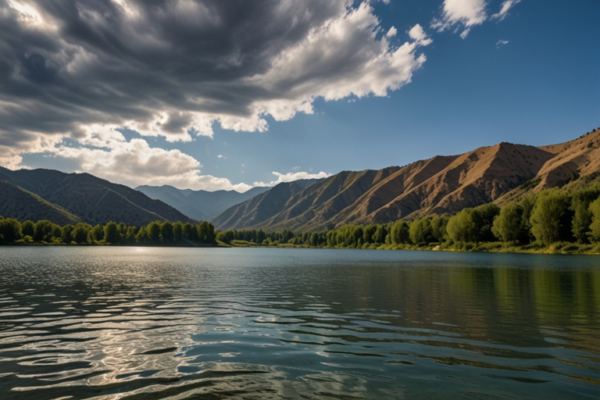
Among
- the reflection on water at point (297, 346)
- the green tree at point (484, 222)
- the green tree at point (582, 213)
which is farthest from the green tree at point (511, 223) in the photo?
the reflection on water at point (297, 346)

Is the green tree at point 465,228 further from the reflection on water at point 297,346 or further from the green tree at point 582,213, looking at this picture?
the reflection on water at point 297,346

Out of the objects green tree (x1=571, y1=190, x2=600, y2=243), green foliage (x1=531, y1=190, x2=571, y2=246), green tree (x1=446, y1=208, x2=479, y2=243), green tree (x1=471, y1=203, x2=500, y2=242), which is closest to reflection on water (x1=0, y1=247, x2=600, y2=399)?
green tree (x1=571, y1=190, x2=600, y2=243)

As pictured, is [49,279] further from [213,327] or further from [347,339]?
[347,339]

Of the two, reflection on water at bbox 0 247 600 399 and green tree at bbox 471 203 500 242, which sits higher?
green tree at bbox 471 203 500 242

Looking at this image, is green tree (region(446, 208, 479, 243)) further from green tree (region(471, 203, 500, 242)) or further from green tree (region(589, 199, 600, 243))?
green tree (region(589, 199, 600, 243))

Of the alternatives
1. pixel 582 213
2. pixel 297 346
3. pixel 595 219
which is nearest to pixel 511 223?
pixel 582 213

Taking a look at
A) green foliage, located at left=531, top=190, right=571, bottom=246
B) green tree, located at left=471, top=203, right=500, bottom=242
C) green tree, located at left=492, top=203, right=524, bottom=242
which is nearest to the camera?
green foliage, located at left=531, top=190, right=571, bottom=246

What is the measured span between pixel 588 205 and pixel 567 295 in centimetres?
13648

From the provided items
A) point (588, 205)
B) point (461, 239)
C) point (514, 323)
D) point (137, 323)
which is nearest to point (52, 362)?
point (137, 323)

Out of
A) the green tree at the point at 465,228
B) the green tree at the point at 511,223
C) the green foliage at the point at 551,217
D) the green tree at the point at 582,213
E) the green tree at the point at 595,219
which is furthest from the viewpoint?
the green tree at the point at 465,228

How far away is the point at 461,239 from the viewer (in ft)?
649

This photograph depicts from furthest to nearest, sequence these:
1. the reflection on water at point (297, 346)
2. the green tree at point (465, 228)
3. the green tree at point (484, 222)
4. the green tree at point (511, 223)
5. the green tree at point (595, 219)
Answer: the green tree at point (484, 222) < the green tree at point (465, 228) < the green tree at point (511, 223) < the green tree at point (595, 219) < the reflection on water at point (297, 346)

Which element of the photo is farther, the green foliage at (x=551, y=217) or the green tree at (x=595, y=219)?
the green foliage at (x=551, y=217)

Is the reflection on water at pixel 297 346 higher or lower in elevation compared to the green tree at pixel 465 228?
lower
